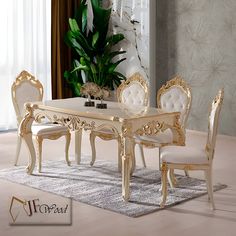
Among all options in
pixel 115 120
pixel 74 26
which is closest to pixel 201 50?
pixel 74 26

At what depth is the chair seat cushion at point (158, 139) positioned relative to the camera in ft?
17.3

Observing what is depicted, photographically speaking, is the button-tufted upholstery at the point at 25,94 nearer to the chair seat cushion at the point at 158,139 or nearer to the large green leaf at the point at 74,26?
the chair seat cushion at the point at 158,139

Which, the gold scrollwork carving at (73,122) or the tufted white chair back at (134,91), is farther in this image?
the tufted white chair back at (134,91)

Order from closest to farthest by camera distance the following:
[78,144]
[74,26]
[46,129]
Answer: [46,129]
[78,144]
[74,26]

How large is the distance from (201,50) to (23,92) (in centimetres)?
289

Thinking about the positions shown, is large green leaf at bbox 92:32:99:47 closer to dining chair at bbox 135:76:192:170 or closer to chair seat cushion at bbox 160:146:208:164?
dining chair at bbox 135:76:192:170

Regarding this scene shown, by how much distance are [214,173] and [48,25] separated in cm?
405

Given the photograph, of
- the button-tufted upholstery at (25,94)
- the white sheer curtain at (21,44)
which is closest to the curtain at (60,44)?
the white sheer curtain at (21,44)

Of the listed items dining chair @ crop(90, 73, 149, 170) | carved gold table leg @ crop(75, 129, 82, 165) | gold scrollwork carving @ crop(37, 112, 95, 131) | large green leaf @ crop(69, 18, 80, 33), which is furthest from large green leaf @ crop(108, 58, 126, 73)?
gold scrollwork carving @ crop(37, 112, 95, 131)

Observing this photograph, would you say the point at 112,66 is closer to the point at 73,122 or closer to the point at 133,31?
the point at 133,31

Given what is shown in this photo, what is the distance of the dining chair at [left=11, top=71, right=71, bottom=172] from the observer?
5680 millimetres

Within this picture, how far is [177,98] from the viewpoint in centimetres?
558

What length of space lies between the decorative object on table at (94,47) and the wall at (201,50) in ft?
2.27

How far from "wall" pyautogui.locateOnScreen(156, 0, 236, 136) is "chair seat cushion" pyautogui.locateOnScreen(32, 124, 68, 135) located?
2.71 meters
